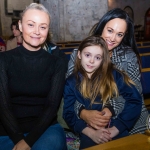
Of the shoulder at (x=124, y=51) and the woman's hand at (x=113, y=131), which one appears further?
the shoulder at (x=124, y=51)

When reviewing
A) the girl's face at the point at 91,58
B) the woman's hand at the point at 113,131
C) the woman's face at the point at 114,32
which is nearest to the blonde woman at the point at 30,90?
the girl's face at the point at 91,58

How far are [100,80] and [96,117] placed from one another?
0.31 meters

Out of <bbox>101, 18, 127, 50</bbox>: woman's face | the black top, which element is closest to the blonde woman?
the black top

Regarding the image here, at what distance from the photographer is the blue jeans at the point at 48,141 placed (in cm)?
197

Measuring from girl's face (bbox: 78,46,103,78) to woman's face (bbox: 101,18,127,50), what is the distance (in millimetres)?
235

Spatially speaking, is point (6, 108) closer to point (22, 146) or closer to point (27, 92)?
point (27, 92)

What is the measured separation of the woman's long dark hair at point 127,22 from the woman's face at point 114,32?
0.04 m

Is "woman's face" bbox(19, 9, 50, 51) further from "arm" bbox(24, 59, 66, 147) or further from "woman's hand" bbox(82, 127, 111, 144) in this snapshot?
"woman's hand" bbox(82, 127, 111, 144)

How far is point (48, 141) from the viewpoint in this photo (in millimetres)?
2014

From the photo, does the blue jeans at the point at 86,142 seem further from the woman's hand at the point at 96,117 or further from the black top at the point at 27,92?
the black top at the point at 27,92

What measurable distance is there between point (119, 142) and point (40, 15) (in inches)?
45.3

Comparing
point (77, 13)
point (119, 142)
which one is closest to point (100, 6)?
point (77, 13)

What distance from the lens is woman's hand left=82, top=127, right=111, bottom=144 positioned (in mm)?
2039

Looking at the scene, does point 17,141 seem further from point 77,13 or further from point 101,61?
point 77,13
